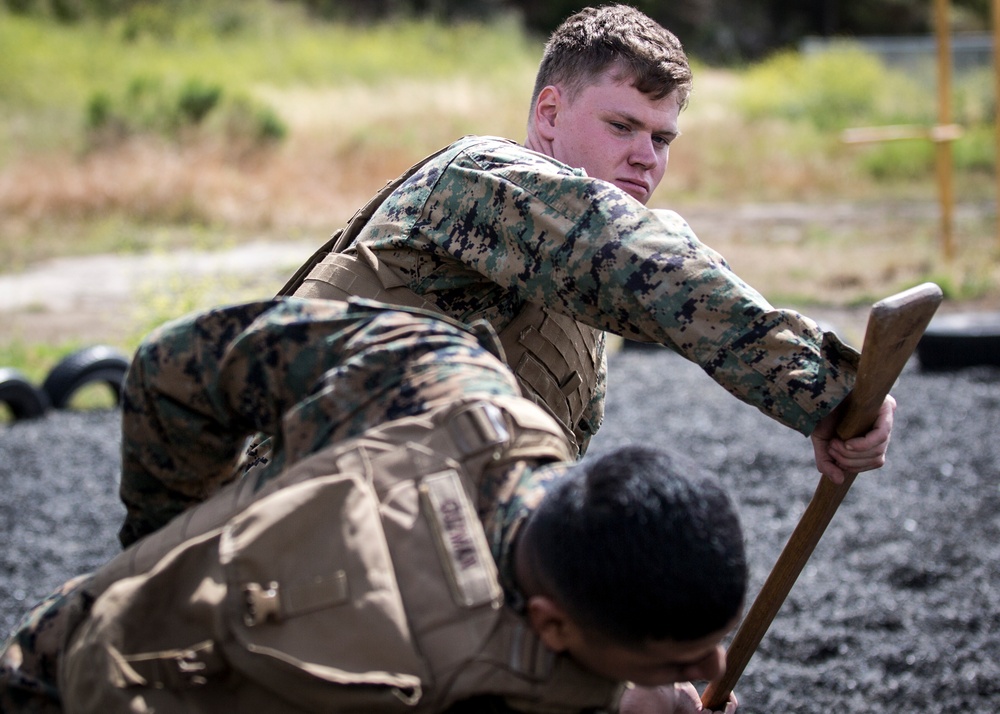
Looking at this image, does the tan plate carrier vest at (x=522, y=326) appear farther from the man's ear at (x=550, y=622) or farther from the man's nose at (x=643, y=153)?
the man's ear at (x=550, y=622)

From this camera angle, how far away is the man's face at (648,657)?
4.79 feet

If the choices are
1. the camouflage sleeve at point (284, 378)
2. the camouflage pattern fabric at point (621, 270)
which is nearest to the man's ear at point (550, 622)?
the camouflage sleeve at point (284, 378)

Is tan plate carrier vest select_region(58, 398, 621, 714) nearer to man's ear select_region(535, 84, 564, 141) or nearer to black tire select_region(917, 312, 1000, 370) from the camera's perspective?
man's ear select_region(535, 84, 564, 141)

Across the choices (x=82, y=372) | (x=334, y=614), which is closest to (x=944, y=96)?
(x=82, y=372)

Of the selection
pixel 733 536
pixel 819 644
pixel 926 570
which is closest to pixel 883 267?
pixel 926 570

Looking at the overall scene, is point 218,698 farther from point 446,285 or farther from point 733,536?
point 446,285

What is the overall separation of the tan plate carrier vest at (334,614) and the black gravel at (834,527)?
2.81 meters

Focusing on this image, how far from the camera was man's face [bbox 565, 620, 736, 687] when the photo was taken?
1.46m

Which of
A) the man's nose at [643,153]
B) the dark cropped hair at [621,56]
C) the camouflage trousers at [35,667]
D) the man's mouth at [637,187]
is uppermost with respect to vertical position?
the dark cropped hair at [621,56]

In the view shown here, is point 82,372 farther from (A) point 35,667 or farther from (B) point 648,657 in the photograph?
(B) point 648,657

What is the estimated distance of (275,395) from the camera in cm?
174

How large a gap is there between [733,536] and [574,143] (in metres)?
1.34

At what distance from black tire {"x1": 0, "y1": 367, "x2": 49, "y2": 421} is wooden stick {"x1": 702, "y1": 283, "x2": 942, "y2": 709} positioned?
5666 mm

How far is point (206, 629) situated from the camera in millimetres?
1529
